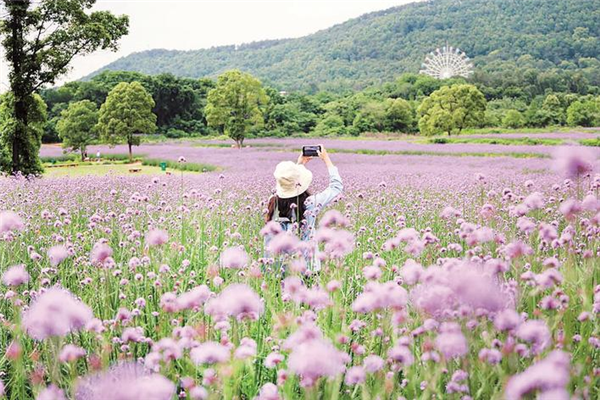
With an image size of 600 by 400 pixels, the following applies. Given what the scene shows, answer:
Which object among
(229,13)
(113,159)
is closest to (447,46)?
(229,13)

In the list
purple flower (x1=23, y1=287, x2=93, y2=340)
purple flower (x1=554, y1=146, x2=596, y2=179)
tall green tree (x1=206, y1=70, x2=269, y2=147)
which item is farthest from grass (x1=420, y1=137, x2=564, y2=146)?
purple flower (x1=23, y1=287, x2=93, y2=340)

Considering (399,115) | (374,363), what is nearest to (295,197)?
(374,363)

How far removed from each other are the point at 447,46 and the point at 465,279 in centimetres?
895

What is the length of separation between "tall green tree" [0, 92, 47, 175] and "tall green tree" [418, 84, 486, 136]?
423 centimetres

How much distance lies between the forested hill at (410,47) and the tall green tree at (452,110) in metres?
0.48

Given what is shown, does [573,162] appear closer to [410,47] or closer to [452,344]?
[452,344]

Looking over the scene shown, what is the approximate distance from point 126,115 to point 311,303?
5.06 m

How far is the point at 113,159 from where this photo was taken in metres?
6.14

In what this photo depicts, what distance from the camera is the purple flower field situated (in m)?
0.92

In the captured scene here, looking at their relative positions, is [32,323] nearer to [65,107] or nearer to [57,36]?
[57,36]

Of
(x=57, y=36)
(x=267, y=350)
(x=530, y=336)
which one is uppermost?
(x=57, y=36)

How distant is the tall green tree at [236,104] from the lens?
644 centimetres

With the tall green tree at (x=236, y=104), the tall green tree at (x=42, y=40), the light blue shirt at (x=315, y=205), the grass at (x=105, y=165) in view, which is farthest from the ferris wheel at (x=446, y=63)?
the light blue shirt at (x=315, y=205)

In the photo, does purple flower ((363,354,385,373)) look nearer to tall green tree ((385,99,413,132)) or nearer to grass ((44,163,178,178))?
grass ((44,163,178,178))
